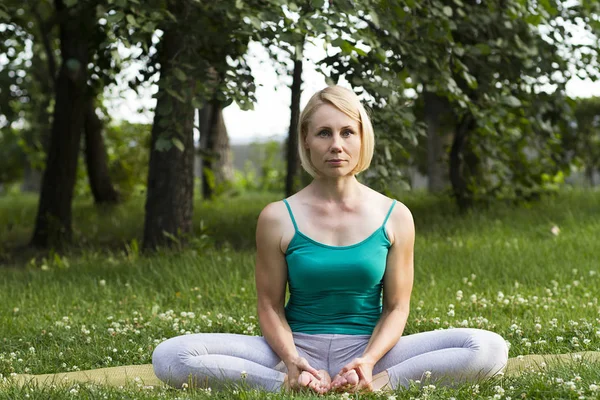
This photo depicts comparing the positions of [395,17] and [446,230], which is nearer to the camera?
[395,17]

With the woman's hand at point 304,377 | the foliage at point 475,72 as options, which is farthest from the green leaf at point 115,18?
the woman's hand at point 304,377

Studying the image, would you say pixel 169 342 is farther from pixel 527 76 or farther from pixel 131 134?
pixel 131 134

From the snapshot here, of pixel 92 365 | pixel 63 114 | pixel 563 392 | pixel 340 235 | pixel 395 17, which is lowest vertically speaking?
pixel 92 365

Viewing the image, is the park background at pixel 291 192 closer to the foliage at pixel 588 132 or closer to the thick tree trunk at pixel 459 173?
the thick tree trunk at pixel 459 173

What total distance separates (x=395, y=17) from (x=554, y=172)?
408cm

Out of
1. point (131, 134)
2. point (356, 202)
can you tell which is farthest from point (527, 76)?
point (131, 134)

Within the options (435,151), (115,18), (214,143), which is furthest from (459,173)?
(115,18)

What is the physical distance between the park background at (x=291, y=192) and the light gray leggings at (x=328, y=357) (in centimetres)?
10

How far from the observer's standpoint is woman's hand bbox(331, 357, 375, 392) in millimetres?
3436

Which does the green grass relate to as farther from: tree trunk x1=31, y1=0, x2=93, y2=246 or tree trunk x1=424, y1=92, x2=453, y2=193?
tree trunk x1=424, y1=92, x2=453, y2=193

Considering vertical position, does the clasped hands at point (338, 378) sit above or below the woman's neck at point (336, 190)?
below

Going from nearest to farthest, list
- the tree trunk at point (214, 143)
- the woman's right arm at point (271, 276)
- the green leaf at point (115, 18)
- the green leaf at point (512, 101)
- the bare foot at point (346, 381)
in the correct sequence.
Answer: the bare foot at point (346, 381), the woman's right arm at point (271, 276), the green leaf at point (115, 18), the green leaf at point (512, 101), the tree trunk at point (214, 143)

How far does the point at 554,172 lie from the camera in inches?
388

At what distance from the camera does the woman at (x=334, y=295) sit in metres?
3.59
